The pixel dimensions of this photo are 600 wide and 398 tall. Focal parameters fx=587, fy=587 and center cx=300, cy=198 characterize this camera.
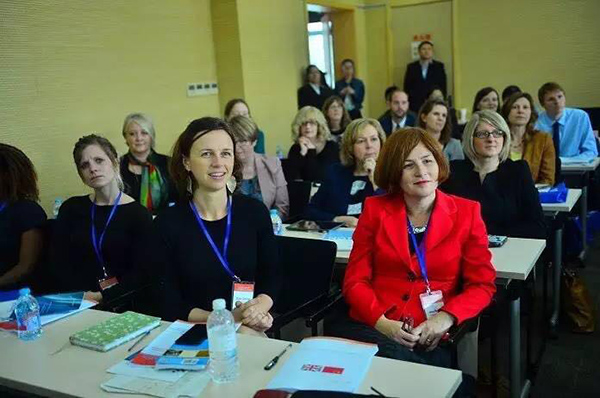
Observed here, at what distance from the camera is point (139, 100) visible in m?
5.77

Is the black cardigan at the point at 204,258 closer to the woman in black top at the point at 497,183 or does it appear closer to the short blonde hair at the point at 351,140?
the short blonde hair at the point at 351,140

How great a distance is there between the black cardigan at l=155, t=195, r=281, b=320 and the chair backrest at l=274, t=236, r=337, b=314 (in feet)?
0.90

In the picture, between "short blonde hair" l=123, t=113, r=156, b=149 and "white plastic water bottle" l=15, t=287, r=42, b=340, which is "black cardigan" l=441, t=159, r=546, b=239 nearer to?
"white plastic water bottle" l=15, t=287, r=42, b=340

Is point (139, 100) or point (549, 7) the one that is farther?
point (549, 7)

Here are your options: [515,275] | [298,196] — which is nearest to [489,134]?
[515,275]

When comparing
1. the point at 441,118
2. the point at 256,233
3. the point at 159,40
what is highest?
the point at 159,40

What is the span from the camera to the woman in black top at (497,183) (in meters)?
3.34

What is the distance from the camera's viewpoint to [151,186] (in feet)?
15.2

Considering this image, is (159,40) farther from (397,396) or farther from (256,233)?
(397,396)

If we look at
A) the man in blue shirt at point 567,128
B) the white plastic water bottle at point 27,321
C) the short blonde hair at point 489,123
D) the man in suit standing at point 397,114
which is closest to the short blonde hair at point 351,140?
the short blonde hair at point 489,123

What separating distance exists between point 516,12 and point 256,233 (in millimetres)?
7763

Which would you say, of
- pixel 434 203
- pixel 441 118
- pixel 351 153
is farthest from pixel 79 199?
pixel 441 118

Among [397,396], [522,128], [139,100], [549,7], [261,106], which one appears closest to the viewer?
[397,396]

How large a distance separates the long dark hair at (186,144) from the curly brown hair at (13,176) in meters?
1.37
